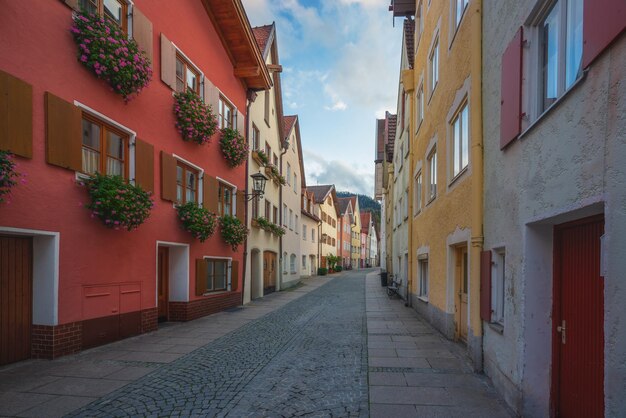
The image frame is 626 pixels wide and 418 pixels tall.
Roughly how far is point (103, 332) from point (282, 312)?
251 inches

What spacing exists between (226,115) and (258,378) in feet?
33.3

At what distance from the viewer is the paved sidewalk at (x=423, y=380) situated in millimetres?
4762

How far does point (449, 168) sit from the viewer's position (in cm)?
874

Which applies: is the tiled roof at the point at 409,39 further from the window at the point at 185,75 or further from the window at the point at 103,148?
the window at the point at 103,148

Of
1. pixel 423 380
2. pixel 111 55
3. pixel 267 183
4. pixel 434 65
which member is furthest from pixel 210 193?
pixel 423 380

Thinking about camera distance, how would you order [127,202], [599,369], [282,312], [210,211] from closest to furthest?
[599,369]
[127,202]
[210,211]
[282,312]

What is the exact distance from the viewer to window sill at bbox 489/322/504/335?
209 inches

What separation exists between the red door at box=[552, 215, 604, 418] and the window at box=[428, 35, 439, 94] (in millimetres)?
7455

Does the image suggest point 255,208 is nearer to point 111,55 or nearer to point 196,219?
point 196,219

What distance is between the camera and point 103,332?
782cm

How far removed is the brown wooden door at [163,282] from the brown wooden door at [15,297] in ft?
14.3

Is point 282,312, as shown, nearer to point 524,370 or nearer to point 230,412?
point 230,412

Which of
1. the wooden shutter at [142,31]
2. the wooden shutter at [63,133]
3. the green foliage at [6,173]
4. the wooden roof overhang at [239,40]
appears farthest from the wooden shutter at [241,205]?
the green foliage at [6,173]

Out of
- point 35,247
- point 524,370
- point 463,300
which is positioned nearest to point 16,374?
point 35,247
